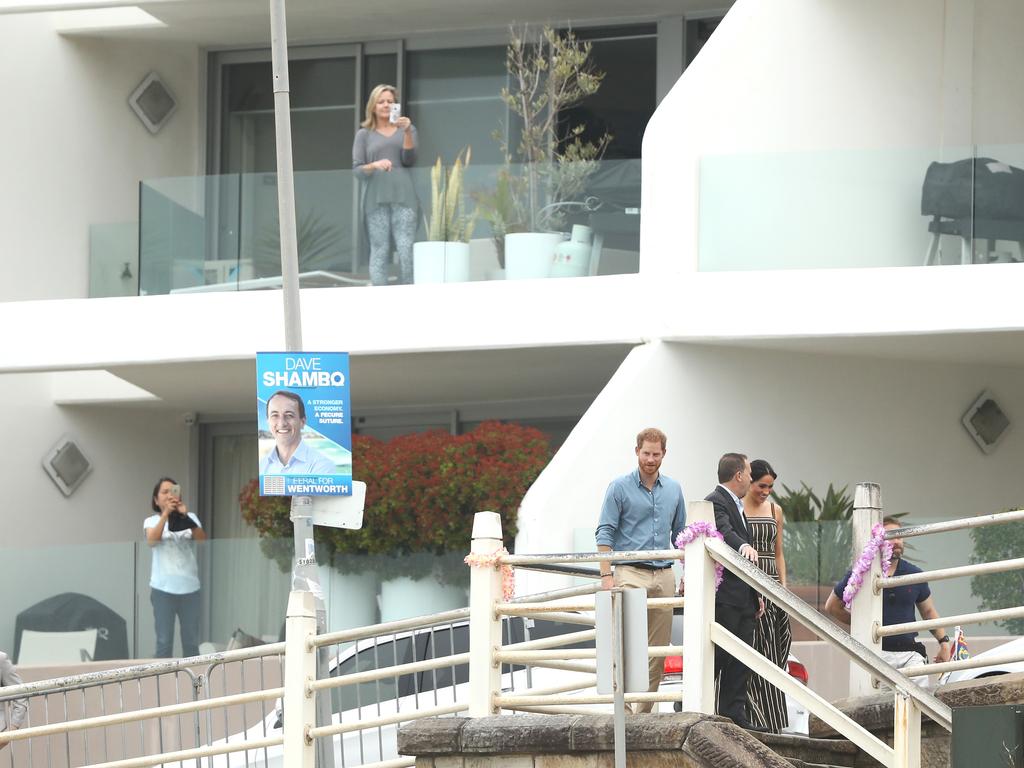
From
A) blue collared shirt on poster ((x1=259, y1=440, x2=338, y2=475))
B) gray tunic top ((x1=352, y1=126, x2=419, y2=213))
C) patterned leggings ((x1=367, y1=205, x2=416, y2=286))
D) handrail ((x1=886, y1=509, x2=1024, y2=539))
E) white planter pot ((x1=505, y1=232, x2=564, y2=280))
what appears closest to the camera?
handrail ((x1=886, y1=509, x2=1024, y2=539))

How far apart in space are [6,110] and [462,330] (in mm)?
6554

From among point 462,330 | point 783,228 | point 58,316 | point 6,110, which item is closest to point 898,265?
point 783,228

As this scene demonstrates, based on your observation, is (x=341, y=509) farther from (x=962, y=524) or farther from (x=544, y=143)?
(x=544, y=143)

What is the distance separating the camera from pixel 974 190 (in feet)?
55.1

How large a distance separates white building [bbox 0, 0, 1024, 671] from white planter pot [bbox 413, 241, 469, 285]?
0.48 ft

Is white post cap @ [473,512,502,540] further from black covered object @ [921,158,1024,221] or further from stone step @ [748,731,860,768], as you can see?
black covered object @ [921,158,1024,221]

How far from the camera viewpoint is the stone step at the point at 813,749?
9.97 meters

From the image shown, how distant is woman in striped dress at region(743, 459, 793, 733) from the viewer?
10.6 metres

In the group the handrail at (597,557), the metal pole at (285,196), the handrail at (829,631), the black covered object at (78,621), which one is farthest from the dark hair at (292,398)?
the black covered object at (78,621)

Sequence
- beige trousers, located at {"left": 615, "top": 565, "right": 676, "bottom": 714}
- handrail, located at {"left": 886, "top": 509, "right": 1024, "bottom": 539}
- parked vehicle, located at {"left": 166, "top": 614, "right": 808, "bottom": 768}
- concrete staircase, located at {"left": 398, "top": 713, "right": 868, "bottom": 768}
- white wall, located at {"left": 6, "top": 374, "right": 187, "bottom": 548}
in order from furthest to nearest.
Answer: white wall, located at {"left": 6, "top": 374, "right": 187, "bottom": 548}
parked vehicle, located at {"left": 166, "top": 614, "right": 808, "bottom": 768}
beige trousers, located at {"left": 615, "top": 565, "right": 676, "bottom": 714}
handrail, located at {"left": 886, "top": 509, "right": 1024, "bottom": 539}
concrete staircase, located at {"left": 398, "top": 713, "right": 868, "bottom": 768}

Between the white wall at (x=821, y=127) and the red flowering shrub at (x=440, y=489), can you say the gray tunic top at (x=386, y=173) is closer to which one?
the white wall at (x=821, y=127)

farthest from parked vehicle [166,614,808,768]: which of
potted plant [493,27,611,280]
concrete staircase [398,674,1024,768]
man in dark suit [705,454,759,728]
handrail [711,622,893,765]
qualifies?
potted plant [493,27,611,280]

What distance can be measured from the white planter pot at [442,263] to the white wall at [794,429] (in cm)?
202

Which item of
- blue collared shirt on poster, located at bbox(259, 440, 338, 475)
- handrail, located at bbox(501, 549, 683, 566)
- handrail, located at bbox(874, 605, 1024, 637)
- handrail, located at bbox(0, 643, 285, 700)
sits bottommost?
handrail, located at bbox(0, 643, 285, 700)
